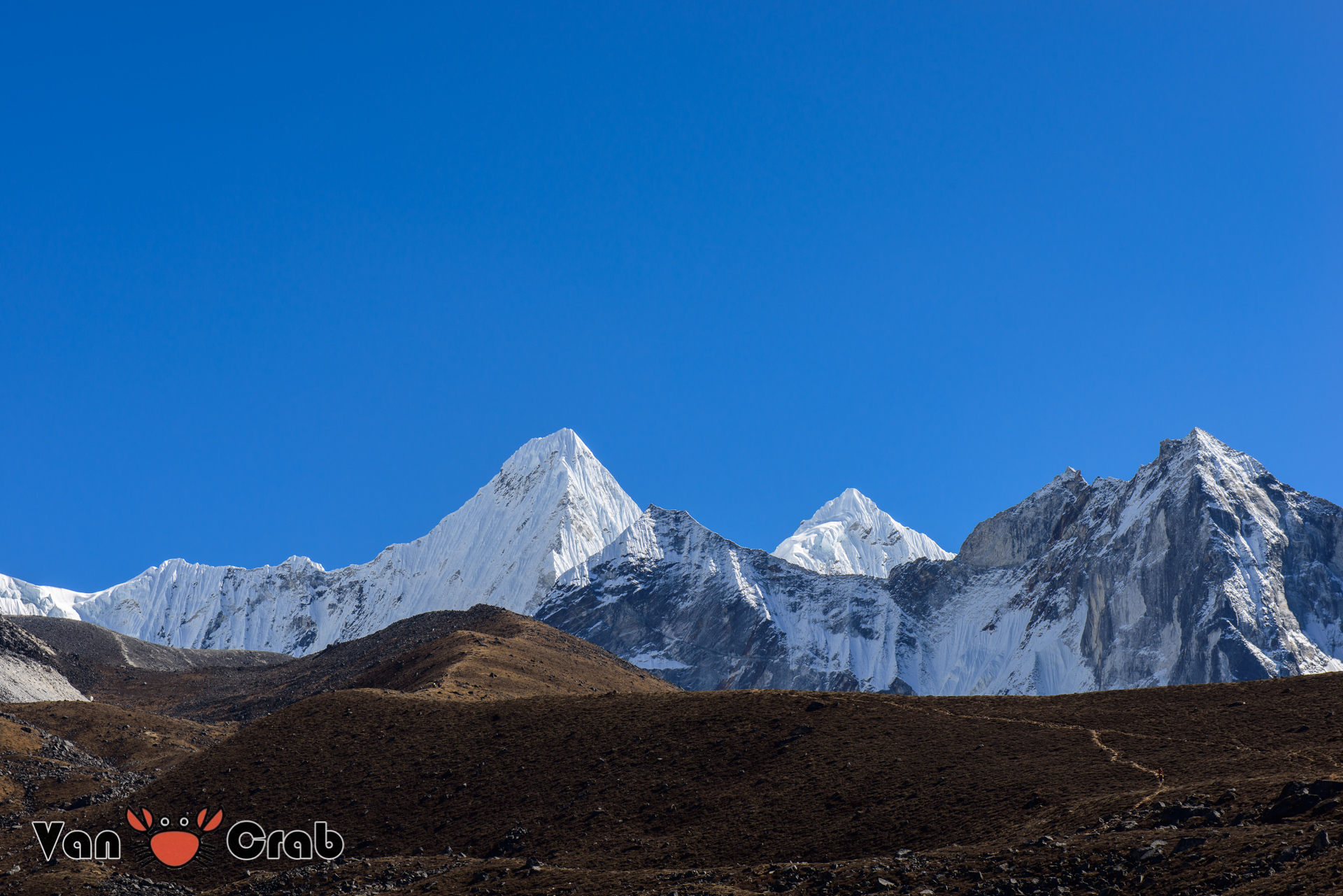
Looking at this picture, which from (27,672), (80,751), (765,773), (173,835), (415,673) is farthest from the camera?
(27,672)

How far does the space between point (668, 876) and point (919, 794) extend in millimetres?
11129

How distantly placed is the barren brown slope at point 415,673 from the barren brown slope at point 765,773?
52.2 feet

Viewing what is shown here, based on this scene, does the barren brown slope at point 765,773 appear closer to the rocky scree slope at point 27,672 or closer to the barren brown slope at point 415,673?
the barren brown slope at point 415,673

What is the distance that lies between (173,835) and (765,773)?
82.6 ft

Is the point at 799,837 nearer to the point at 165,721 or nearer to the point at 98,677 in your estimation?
the point at 165,721

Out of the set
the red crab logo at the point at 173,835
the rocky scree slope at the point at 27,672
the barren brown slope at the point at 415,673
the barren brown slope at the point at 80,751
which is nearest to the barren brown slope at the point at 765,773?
the red crab logo at the point at 173,835

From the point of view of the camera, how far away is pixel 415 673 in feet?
285

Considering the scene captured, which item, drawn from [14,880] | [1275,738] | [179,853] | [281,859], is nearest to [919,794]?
[1275,738]

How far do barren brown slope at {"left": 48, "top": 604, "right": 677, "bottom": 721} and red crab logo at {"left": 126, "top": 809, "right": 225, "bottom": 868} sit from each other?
21222 mm

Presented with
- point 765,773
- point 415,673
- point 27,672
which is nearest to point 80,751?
point 415,673

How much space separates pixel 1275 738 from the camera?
44.1m

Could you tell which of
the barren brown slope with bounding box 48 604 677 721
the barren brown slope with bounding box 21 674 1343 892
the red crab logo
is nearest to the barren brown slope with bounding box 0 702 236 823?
the barren brown slope with bounding box 21 674 1343 892

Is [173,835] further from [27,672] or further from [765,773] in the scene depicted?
[27,672]

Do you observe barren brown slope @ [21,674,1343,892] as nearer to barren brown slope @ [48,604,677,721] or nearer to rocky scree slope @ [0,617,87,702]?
barren brown slope @ [48,604,677,721]
